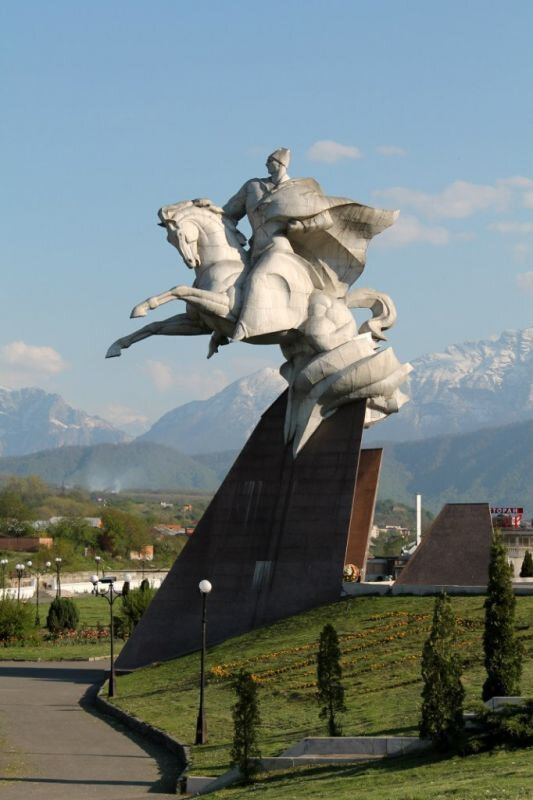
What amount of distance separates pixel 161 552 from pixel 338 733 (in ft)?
302

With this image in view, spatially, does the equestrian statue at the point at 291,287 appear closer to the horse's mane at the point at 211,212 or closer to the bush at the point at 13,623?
the horse's mane at the point at 211,212

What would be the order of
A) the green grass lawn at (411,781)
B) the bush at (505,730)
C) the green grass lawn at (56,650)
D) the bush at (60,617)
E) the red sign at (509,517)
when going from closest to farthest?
the green grass lawn at (411,781)
the bush at (505,730)
the green grass lawn at (56,650)
the bush at (60,617)
the red sign at (509,517)

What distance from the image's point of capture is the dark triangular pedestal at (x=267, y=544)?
33312mm

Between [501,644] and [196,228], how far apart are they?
51.7 ft

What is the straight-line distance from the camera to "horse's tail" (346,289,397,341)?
35.5 m

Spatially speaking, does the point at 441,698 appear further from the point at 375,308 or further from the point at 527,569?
the point at 527,569

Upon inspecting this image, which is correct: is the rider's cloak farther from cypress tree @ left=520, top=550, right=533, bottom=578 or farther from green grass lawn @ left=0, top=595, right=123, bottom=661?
green grass lawn @ left=0, top=595, right=123, bottom=661

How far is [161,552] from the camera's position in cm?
11262

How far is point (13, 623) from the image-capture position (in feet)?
150

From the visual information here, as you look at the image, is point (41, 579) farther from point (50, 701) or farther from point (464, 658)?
point (464, 658)

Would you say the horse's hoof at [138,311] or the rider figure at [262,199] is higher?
the rider figure at [262,199]

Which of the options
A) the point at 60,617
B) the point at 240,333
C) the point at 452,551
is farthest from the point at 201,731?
the point at 60,617


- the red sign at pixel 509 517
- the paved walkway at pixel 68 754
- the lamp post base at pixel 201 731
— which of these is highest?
the red sign at pixel 509 517

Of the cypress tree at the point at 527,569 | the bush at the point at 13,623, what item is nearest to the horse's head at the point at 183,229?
the cypress tree at the point at 527,569
